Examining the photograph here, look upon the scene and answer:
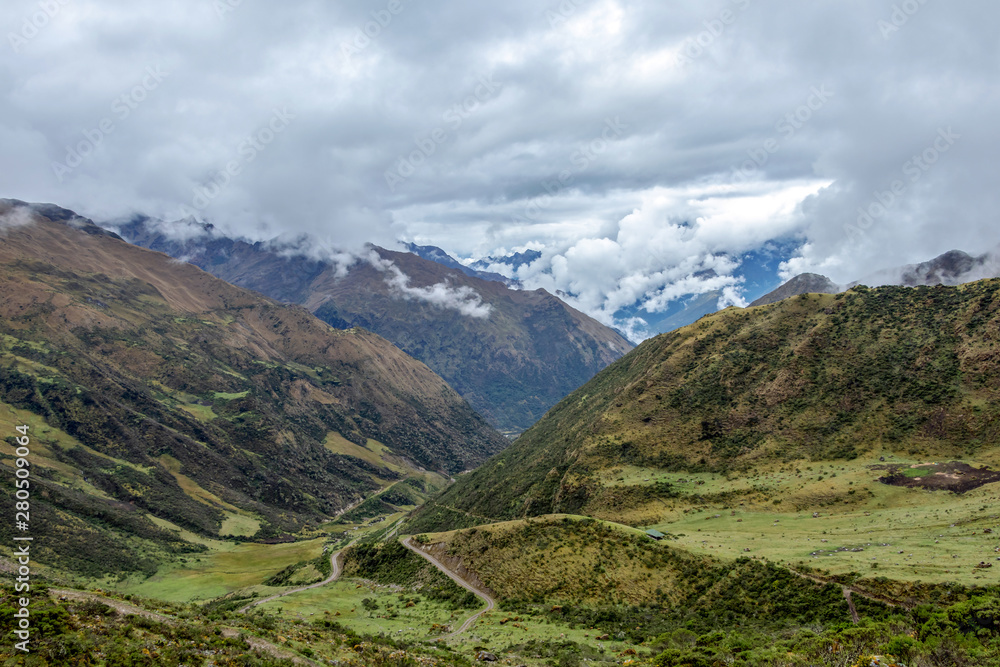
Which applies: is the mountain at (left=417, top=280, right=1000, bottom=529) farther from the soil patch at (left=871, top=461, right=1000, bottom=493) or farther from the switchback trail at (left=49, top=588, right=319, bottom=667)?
the switchback trail at (left=49, top=588, right=319, bottom=667)

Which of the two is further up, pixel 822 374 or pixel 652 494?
pixel 822 374

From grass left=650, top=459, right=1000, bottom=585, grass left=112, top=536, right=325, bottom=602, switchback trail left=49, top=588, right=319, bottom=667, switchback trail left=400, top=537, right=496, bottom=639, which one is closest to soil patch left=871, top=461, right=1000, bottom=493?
grass left=650, top=459, right=1000, bottom=585

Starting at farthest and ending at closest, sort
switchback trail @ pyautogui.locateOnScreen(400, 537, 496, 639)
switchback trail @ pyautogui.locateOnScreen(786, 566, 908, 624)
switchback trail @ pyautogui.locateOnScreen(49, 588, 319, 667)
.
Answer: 1. switchback trail @ pyautogui.locateOnScreen(400, 537, 496, 639)
2. switchback trail @ pyautogui.locateOnScreen(786, 566, 908, 624)
3. switchback trail @ pyautogui.locateOnScreen(49, 588, 319, 667)

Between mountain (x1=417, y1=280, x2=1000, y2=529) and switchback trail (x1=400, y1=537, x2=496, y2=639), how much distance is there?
25.2 meters

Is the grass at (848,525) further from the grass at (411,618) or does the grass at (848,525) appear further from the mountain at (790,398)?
the grass at (411,618)

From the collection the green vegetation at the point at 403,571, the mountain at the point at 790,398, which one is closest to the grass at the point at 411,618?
the green vegetation at the point at 403,571

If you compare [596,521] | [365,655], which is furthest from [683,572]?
[365,655]

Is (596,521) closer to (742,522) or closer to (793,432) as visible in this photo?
(742,522)

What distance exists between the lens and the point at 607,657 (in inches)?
1601

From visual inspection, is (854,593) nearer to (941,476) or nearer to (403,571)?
(941,476)

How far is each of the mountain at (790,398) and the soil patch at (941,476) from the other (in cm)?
448

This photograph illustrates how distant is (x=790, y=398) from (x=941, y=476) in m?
27.8

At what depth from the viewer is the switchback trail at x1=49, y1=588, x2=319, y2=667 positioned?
31.0m

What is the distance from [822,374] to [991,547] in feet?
171
